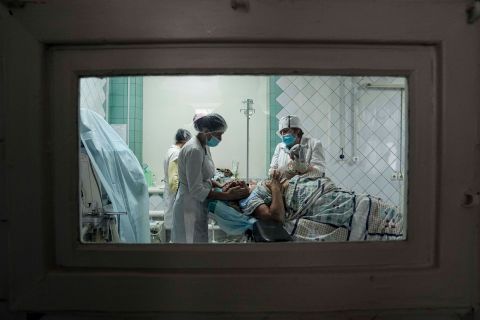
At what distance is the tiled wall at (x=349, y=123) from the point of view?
2512 mm

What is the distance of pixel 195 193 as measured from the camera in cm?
138

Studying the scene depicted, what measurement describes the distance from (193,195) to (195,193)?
0.07 feet

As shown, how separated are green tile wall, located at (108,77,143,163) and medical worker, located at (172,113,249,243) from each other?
1201 mm

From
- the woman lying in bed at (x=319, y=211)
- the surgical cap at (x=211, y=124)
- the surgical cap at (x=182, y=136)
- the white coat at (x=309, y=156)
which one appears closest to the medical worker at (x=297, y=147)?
the white coat at (x=309, y=156)

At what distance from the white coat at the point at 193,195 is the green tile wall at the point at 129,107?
48.1 inches

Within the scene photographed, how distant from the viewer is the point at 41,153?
59 cm

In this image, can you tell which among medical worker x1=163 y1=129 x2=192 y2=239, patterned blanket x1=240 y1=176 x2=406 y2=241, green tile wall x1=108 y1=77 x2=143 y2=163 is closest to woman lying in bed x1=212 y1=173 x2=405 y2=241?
patterned blanket x1=240 y1=176 x2=406 y2=241

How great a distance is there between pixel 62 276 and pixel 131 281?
0.14 metres

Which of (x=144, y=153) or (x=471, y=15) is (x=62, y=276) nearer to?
(x=471, y=15)

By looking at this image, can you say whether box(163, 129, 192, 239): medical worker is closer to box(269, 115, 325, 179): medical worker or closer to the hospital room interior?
the hospital room interior

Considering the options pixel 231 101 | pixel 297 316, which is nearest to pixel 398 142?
pixel 231 101

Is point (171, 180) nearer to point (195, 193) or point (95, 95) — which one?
point (195, 193)

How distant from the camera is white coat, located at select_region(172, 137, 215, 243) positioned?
138cm

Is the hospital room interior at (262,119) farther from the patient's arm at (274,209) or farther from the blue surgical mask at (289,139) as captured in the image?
the patient's arm at (274,209)
